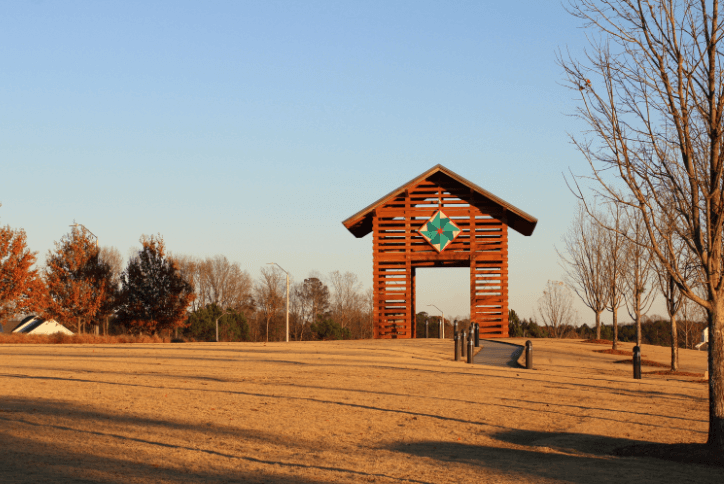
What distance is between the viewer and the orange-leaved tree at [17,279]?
4575 centimetres

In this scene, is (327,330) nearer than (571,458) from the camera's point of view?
No

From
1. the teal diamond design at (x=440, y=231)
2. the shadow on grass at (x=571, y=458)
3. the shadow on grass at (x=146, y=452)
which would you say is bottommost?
the shadow on grass at (x=571, y=458)

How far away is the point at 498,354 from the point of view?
24.8m

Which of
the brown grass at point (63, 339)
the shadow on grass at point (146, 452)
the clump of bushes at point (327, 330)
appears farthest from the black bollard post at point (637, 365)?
the clump of bushes at point (327, 330)

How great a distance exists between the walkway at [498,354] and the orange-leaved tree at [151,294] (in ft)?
85.0

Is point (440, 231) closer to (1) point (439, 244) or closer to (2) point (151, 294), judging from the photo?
(1) point (439, 244)

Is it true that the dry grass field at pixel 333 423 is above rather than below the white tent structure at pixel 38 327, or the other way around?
above

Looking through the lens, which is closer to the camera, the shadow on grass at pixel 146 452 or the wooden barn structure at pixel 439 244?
the shadow on grass at pixel 146 452

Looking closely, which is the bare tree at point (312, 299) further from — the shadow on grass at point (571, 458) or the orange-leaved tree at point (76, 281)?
the shadow on grass at point (571, 458)

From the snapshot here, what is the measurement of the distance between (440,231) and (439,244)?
71 cm

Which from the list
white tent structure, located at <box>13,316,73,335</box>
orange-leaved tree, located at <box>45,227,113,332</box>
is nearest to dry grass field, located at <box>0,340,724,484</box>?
orange-leaved tree, located at <box>45,227,113,332</box>

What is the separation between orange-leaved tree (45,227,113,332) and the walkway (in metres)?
29.0

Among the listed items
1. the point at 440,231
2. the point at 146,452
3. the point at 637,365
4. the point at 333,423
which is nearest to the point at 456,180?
the point at 440,231

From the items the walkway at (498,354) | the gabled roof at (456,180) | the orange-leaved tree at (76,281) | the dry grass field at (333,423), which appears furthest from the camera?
the orange-leaved tree at (76,281)
